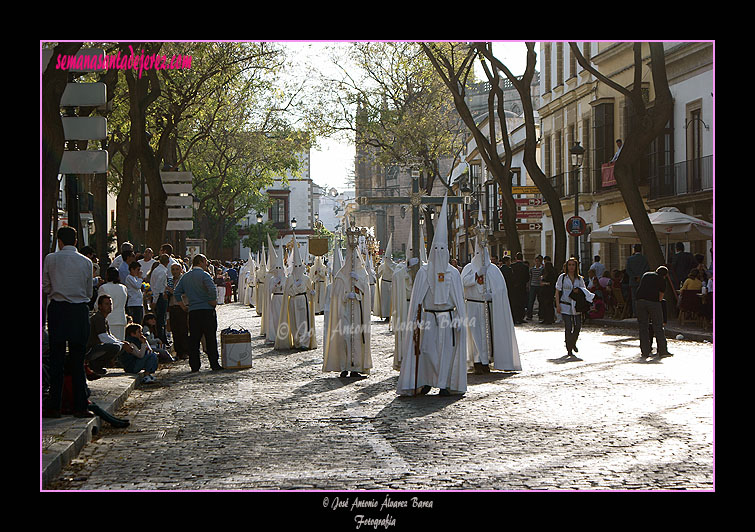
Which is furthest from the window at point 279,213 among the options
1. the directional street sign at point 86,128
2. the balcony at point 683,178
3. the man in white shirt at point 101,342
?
the man in white shirt at point 101,342

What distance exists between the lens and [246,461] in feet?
29.3

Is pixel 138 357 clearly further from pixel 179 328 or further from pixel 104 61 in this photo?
pixel 179 328

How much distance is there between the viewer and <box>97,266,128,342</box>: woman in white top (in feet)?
52.0

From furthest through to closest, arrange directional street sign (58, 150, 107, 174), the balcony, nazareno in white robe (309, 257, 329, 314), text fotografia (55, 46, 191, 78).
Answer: nazareno in white robe (309, 257, 329, 314) → the balcony → directional street sign (58, 150, 107, 174) → text fotografia (55, 46, 191, 78)

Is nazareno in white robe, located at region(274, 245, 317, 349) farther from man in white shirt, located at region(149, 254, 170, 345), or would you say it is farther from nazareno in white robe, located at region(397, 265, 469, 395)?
nazareno in white robe, located at region(397, 265, 469, 395)

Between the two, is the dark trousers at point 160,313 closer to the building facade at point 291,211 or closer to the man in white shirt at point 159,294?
the man in white shirt at point 159,294

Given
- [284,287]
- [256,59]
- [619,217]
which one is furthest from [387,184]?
[284,287]

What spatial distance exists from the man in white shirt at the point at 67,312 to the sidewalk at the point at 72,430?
0.23 m

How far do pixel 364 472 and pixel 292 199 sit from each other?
11569 centimetres

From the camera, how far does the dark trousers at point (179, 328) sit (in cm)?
1886

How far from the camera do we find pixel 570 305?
1864cm

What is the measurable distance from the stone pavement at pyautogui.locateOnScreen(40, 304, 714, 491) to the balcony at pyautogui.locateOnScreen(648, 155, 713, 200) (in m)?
16.7

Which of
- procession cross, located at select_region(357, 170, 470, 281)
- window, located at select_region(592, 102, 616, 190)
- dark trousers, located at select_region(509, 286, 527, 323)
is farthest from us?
window, located at select_region(592, 102, 616, 190)
